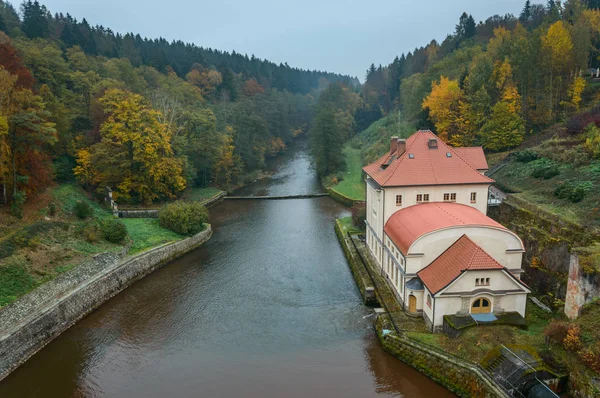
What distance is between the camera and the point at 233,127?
64125 mm

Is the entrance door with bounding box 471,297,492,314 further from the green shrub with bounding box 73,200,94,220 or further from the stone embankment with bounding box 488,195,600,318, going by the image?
the green shrub with bounding box 73,200,94,220

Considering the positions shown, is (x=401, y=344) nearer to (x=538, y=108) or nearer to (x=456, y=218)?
(x=456, y=218)

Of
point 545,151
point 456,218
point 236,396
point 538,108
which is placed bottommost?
point 236,396

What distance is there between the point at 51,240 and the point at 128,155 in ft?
54.4

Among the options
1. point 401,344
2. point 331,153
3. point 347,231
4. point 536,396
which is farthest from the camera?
point 331,153

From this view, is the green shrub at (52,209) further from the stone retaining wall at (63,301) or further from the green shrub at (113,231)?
the stone retaining wall at (63,301)

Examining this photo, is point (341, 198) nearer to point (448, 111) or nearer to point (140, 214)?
point (448, 111)

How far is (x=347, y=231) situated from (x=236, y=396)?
2080cm

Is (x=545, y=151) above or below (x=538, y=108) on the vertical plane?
below

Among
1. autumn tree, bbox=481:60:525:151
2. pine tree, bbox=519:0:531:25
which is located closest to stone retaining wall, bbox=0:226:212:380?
autumn tree, bbox=481:60:525:151

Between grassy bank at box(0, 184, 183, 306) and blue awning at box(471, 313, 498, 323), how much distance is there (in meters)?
21.8

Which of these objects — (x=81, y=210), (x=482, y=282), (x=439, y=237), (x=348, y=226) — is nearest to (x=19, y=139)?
(x=81, y=210)

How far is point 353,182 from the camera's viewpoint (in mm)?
56062

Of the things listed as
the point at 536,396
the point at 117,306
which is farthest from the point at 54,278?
the point at 536,396
